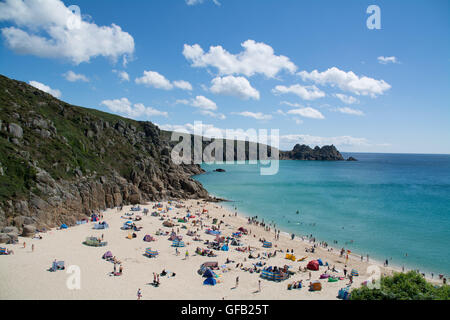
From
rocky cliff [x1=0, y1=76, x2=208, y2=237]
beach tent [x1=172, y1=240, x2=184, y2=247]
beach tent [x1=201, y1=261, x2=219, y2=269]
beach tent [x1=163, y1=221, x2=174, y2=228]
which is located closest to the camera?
beach tent [x1=201, y1=261, x2=219, y2=269]

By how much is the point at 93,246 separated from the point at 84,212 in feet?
41.3

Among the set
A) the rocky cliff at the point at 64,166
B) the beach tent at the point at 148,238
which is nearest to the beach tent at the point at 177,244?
the beach tent at the point at 148,238

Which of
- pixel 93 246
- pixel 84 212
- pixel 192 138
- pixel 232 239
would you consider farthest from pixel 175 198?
pixel 192 138

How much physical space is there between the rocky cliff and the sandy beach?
4410 millimetres

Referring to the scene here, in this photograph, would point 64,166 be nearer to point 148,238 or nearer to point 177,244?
point 148,238

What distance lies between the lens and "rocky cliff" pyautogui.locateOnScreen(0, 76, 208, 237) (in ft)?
110

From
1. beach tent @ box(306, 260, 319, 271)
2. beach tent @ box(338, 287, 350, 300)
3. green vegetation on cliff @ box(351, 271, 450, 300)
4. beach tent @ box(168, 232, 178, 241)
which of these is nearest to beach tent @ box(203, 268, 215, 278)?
beach tent @ box(338, 287, 350, 300)

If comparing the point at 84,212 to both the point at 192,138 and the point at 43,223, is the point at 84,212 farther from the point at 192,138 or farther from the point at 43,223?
the point at 192,138

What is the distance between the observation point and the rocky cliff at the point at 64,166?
110ft

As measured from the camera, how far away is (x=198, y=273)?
25344 mm

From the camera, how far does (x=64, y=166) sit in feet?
136

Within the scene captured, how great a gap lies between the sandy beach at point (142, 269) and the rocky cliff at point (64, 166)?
14.5 feet

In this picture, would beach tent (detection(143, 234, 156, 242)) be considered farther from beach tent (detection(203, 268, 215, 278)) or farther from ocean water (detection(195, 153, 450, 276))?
ocean water (detection(195, 153, 450, 276))
